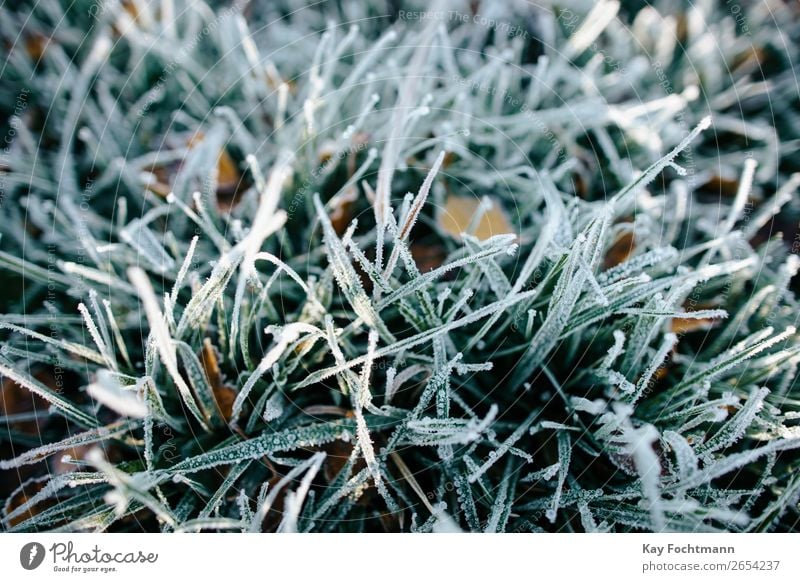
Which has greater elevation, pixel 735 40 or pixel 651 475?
pixel 735 40
